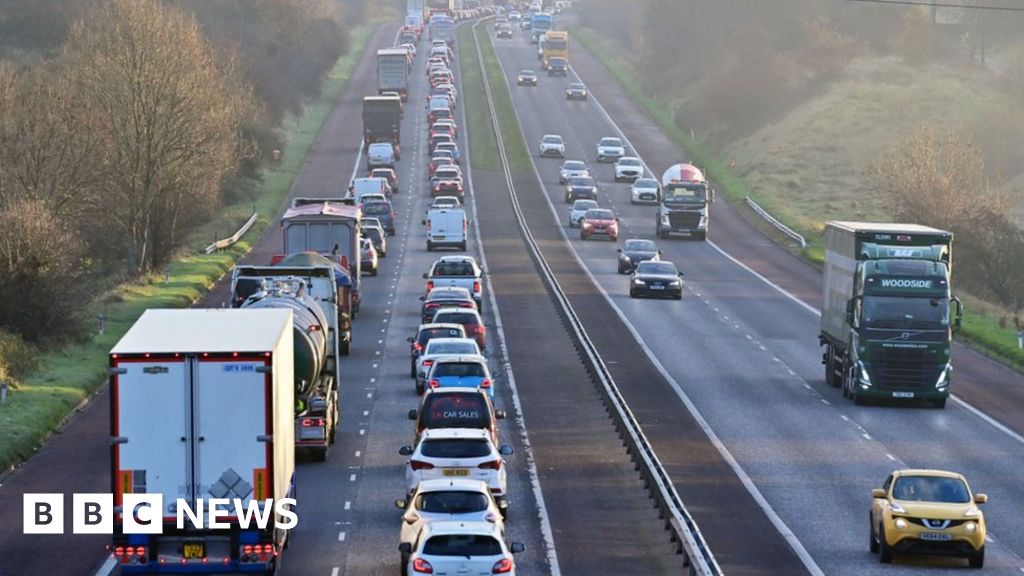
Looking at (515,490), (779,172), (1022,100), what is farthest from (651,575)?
(1022,100)

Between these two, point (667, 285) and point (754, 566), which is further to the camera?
point (667, 285)

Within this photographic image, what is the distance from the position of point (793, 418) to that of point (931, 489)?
42.8 feet

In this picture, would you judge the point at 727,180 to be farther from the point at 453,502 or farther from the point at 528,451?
the point at 453,502

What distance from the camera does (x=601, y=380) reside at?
42219mm

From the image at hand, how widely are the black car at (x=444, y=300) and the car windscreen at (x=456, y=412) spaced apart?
18127 mm

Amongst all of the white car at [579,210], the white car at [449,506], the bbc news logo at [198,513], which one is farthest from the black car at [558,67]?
the bbc news logo at [198,513]

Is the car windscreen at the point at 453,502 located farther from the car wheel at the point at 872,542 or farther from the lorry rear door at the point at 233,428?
the car wheel at the point at 872,542

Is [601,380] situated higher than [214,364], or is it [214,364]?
[214,364]

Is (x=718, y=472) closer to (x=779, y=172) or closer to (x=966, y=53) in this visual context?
(x=779, y=172)

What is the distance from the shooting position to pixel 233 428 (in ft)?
76.9

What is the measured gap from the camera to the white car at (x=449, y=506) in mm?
24562

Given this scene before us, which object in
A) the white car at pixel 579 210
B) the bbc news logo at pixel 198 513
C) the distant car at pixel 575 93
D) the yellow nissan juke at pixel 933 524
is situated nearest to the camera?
the bbc news logo at pixel 198 513

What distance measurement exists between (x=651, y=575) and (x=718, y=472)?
27.9 ft

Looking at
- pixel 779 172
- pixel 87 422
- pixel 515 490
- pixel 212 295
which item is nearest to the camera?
pixel 515 490
